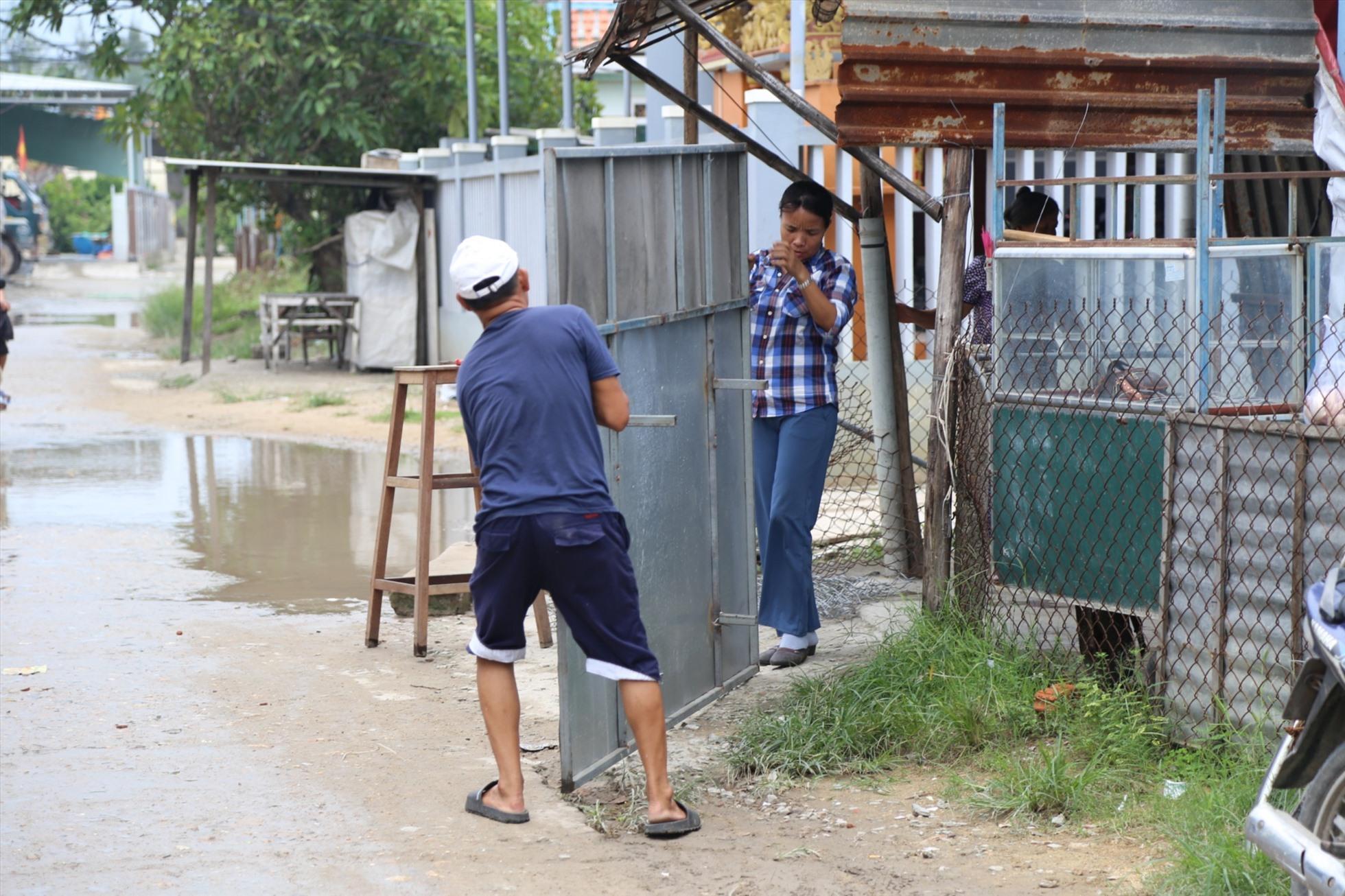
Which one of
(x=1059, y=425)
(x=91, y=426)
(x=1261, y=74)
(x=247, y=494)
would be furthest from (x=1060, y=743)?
(x=91, y=426)

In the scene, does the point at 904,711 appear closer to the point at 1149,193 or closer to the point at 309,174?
the point at 1149,193

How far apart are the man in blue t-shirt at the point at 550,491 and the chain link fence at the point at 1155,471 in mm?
1631

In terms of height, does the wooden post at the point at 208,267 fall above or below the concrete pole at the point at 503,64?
below

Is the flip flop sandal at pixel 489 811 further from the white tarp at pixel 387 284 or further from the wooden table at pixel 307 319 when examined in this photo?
the wooden table at pixel 307 319

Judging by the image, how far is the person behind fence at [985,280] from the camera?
623 cm

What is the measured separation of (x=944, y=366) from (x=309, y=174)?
42.7ft

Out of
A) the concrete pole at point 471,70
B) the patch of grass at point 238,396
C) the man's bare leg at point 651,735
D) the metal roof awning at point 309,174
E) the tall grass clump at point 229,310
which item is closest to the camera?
the man's bare leg at point 651,735

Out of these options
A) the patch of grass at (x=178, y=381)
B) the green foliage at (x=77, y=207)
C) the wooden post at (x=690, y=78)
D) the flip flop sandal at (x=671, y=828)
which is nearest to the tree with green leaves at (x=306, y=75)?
the patch of grass at (x=178, y=381)

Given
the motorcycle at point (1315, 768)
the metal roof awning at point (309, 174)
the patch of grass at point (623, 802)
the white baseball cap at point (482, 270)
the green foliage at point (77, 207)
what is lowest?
the patch of grass at point (623, 802)

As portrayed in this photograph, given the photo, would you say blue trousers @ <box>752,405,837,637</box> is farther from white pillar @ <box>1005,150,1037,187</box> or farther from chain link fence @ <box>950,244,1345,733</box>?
white pillar @ <box>1005,150,1037,187</box>

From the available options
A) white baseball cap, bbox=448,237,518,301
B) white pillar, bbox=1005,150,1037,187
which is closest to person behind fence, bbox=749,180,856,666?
white baseball cap, bbox=448,237,518,301

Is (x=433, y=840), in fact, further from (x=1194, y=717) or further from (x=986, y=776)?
(x=1194, y=717)

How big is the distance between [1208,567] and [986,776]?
941 mm

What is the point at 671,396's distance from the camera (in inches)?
203
